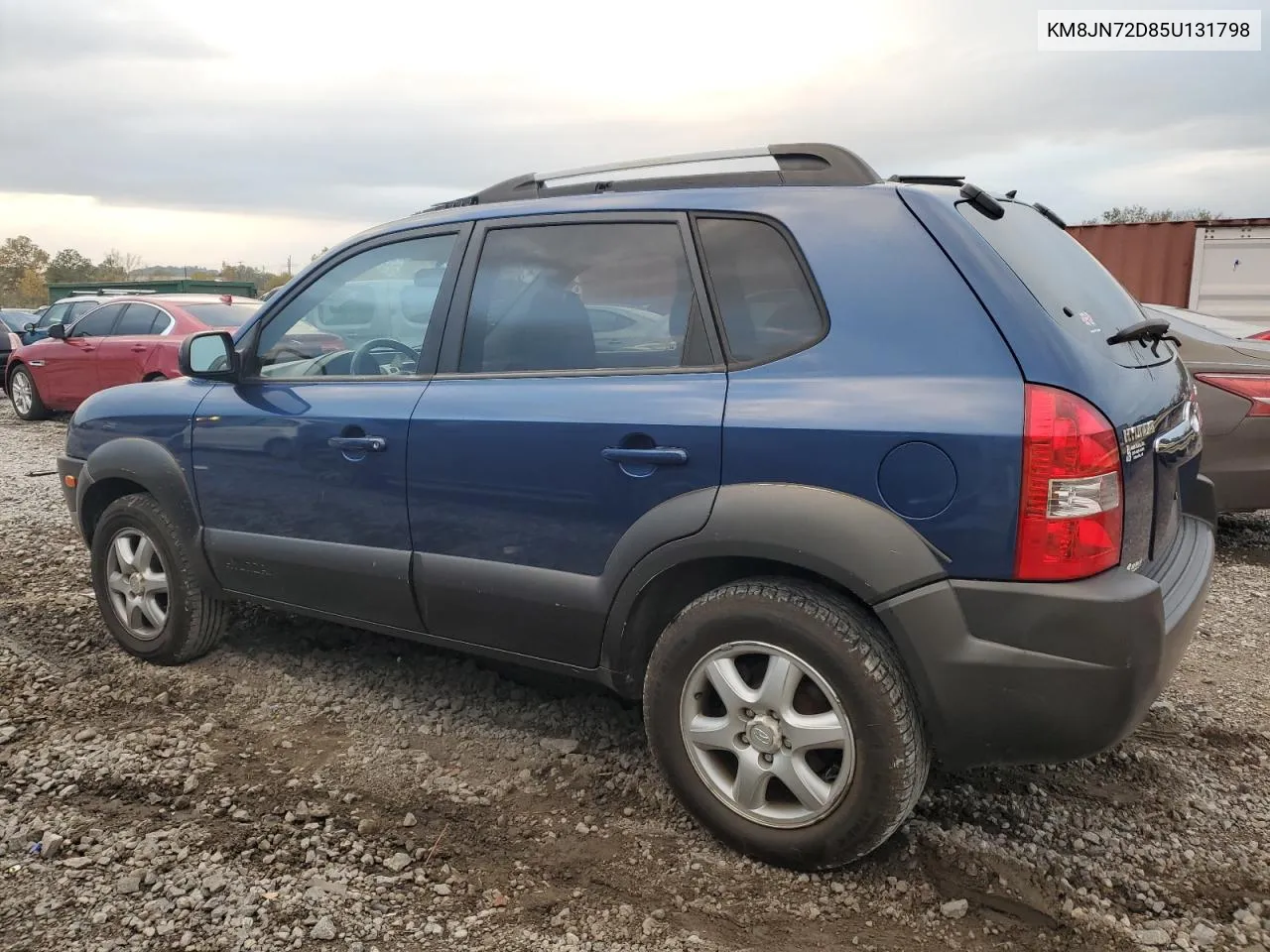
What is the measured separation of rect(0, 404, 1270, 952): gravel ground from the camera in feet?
7.57

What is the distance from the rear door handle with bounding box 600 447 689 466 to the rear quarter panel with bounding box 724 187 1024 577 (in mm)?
131

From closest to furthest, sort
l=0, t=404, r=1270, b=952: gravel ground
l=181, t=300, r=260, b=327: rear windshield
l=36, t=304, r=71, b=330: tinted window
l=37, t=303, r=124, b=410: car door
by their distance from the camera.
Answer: l=0, t=404, r=1270, b=952: gravel ground
l=181, t=300, r=260, b=327: rear windshield
l=37, t=303, r=124, b=410: car door
l=36, t=304, r=71, b=330: tinted window

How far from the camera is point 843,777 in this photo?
233 centimetres

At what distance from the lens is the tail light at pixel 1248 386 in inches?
188

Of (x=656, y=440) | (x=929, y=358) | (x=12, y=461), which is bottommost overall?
(x=12, y=461)

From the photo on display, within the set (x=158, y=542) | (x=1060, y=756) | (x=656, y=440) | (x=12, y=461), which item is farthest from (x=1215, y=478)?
(x=12, y=461)

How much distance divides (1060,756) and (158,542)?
3.29 metres

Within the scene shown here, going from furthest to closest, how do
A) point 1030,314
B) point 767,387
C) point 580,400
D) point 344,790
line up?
point 344,790 → point 580,400 → point 767,387 → point 1030,314

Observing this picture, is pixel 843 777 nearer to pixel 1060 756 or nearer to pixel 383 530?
pixel 1060 756

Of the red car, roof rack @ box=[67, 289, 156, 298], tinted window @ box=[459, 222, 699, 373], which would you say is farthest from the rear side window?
tinted window @ box=[459, 222, 699, 373]

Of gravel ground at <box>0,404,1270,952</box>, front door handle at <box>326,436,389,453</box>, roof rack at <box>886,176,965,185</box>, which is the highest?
roof rack at <box>886,176,965,185</box>

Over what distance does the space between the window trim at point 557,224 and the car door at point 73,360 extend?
9.54 meters

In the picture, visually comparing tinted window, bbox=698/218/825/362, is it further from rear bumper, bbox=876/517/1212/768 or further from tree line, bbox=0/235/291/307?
tree line, bbox=0/235/291/307

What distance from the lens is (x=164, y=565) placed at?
379 cm
